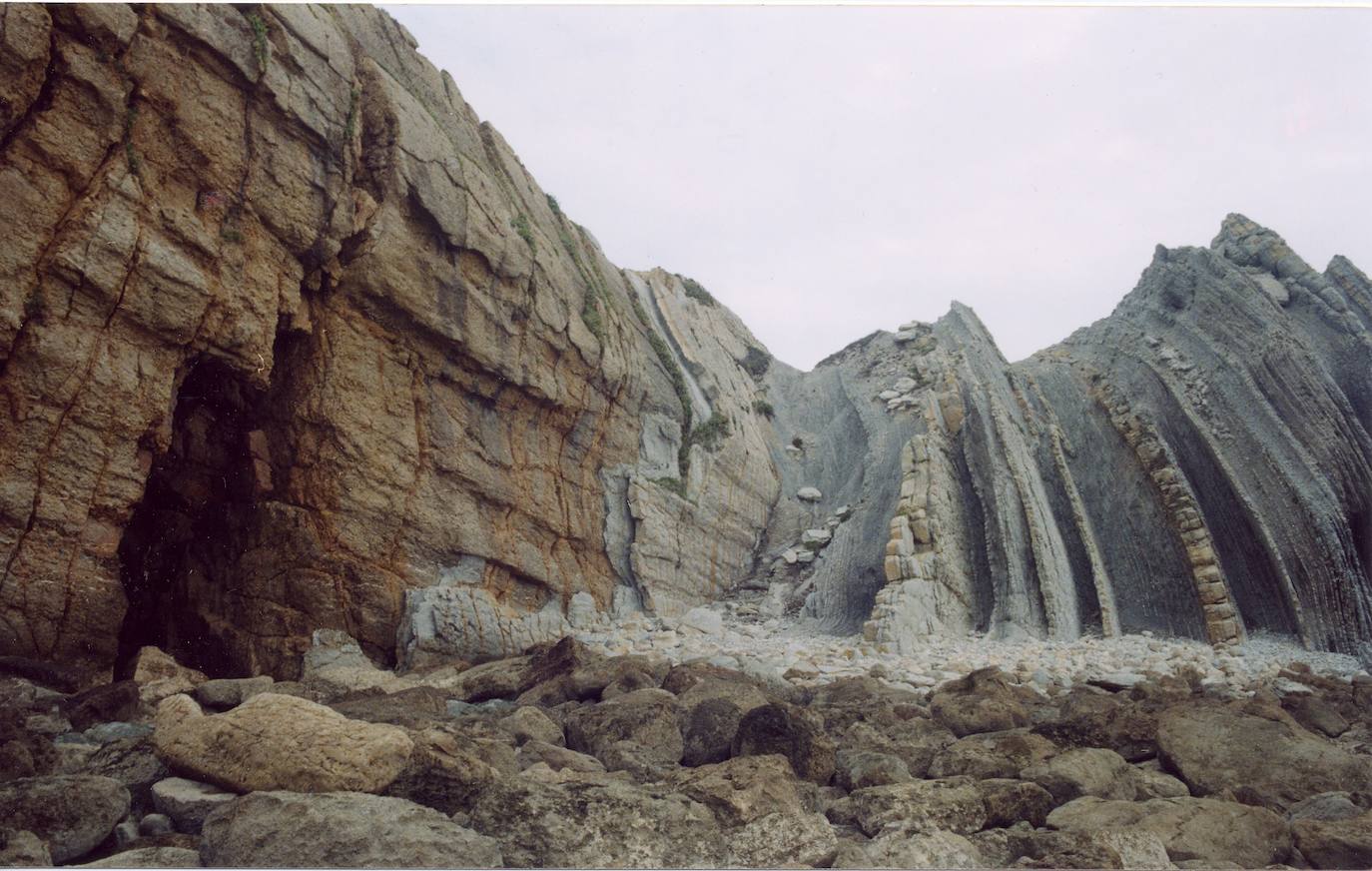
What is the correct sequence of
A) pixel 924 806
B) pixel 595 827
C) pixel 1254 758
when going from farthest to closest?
pixel 1254 758
pixel 924 806
pixel 595 827

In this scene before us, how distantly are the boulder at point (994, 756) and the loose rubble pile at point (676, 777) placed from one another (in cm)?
2

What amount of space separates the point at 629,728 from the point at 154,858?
3.97 m

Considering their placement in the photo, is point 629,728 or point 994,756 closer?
point 994,756

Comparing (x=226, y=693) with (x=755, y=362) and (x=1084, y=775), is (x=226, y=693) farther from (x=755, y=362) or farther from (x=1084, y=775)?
(x=755, y=362)

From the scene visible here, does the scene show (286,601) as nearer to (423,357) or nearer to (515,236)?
(423,357)

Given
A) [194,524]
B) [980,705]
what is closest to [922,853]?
[980,705]

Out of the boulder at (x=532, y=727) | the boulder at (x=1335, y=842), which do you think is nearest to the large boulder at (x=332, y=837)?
the boulder at (x=532, y=727)

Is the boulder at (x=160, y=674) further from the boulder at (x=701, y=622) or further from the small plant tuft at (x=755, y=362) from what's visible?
the small plant tuft at (x=755, y=362)

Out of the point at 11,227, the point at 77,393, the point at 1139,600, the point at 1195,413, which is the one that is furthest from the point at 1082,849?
the point at 1195,413

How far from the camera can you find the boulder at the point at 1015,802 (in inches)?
220

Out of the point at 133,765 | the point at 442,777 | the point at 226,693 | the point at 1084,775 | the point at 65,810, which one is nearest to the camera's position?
the point at 65,810

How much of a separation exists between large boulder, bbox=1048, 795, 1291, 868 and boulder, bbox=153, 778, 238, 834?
530cm

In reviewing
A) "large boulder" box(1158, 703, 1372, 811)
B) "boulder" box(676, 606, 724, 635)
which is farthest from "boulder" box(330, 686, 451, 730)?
"boulder" box(676, 606, 724, 635)

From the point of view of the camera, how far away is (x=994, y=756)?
6.81 metres
